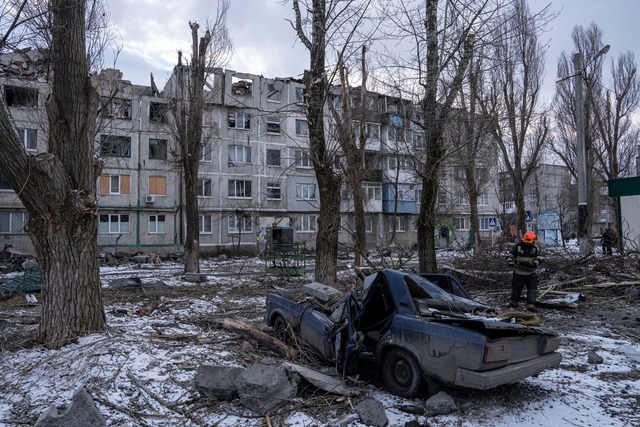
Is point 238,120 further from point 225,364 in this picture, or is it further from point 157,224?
point 225,364

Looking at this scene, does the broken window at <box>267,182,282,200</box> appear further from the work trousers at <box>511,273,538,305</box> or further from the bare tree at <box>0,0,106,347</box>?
the bare tree at <box>0,0,106,347</box>

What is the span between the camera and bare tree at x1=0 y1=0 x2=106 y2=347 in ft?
21.9

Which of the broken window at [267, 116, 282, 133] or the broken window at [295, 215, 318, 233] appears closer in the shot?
the broken window at [267, 116, 282, 133]

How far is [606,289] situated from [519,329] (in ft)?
30.0

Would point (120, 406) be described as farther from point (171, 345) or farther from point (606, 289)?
point (606, 289)

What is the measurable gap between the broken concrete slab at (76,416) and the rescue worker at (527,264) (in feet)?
29.2

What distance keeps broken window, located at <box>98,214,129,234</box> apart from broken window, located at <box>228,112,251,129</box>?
10.8 meters

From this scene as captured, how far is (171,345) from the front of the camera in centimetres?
700

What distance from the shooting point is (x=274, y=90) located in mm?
38750

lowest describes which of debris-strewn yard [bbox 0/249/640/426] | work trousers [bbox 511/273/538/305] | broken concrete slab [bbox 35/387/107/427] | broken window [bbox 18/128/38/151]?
debris-strewn yard [bbox 0/249/640/426]

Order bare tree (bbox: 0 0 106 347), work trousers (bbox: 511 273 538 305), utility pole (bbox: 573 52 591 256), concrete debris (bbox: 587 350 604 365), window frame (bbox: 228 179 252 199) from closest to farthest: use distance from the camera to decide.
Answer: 1. concrete debris (bbox: 587 350 604 365)
2. bare tree (bbox: 0 0 106 347)
3. work trousers (bbox: 511 273 538 305)
4. utility pole (bbox: 573 52 591 256)
5. window frame (bbox: 228 179 252 199)

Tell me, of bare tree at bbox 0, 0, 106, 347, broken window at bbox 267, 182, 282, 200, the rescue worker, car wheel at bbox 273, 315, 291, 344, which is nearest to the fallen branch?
bare tree at bbox 0, 0, 106, 347

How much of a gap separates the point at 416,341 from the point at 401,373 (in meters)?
0.53

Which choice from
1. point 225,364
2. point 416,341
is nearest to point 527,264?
point 416,341
